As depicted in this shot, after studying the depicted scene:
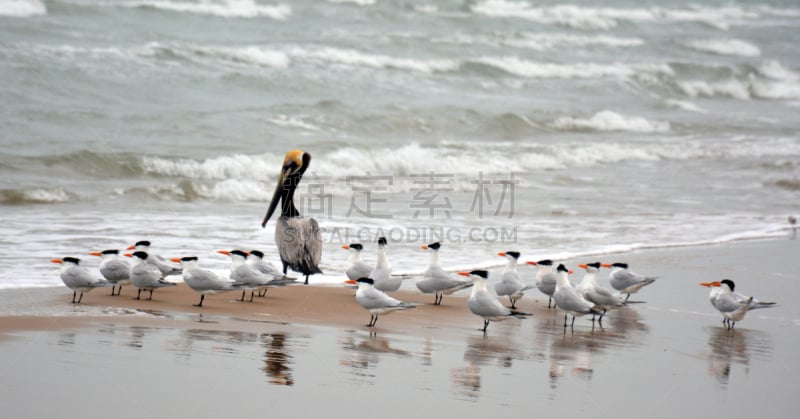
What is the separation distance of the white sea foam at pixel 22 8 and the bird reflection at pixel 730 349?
23963mm

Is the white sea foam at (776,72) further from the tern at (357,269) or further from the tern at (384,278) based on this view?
the tern at (384,278)

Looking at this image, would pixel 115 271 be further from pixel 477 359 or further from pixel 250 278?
pixel 477 359

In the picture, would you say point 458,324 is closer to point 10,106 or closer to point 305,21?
point 10,106

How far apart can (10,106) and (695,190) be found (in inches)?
522

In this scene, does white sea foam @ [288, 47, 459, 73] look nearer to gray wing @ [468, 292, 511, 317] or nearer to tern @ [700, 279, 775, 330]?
tern @ [700, 279, 775, 330]

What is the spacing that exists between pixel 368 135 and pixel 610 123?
8.39 meters

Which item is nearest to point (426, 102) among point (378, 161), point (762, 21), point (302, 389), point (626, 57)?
point (378, 161)

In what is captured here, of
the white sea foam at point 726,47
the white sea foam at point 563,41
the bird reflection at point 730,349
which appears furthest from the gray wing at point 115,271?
the white sea foam at point 726,47

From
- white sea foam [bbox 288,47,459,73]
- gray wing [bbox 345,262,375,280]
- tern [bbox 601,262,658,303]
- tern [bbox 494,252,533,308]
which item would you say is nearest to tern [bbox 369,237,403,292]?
gray wing [bbox 345,262,375,280]

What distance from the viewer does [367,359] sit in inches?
277

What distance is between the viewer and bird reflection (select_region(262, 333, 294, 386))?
6324 millimetres

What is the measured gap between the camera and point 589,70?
37.0 meters

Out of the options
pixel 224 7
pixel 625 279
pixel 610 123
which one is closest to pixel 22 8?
pixel 224 7

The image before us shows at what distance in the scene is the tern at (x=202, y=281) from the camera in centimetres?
850
